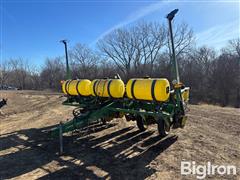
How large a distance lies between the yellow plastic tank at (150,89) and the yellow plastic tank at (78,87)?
229cm

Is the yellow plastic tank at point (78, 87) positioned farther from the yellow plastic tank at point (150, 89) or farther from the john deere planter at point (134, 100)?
the yellow plastic tank at point (150, 89)

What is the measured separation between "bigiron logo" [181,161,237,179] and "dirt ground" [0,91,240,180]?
0.45ft

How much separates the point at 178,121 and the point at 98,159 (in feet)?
7.05

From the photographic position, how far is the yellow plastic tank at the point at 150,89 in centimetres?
576

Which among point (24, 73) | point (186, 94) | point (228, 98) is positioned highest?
point (24, 73)

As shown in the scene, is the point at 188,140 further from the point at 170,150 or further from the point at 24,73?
the point at 24,73

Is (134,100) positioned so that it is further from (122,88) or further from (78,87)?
(78,87)

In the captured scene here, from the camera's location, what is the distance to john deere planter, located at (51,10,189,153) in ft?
19.4

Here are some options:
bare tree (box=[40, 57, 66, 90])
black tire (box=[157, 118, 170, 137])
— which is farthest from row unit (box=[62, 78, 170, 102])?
bare tree (box=[40, 57, 66, 90])

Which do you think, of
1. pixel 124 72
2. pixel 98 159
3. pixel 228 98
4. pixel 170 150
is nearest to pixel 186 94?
pixel 170 150

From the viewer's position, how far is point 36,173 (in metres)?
5.18

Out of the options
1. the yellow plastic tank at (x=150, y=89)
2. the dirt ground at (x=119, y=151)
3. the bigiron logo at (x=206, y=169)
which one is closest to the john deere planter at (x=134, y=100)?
the yellow plastic tank at (x=150, y=89)

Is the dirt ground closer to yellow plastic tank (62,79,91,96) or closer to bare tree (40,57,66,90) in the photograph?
yellow plastic tank (62,79,91,96)

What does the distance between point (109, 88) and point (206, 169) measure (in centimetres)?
342
